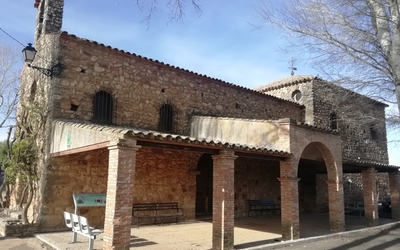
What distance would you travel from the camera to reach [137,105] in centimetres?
1091

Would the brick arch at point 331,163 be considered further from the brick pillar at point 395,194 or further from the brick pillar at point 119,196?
the brick pillar at point 119,196

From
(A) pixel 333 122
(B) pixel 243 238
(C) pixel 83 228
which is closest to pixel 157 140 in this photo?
(C) pixel 83 228

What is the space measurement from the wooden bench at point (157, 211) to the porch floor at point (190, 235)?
1.04 feet

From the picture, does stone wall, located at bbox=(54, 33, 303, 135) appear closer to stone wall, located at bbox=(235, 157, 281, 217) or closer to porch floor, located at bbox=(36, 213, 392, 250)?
stone wall, located at bbox=(235, 157, 281, 217)

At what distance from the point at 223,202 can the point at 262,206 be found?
7.24m

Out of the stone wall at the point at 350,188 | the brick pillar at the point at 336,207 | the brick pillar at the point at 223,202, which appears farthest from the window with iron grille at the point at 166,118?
the stone wall at the point at 350,188

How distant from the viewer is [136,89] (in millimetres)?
10930

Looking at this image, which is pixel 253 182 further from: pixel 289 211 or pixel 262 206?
pixel 289 211

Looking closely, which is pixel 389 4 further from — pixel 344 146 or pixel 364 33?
pixel 344 146

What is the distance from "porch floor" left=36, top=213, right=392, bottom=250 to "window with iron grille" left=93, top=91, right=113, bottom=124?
3.43 meters

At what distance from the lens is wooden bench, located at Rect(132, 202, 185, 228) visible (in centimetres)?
1013

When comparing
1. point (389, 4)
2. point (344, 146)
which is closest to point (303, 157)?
point (389, 4)

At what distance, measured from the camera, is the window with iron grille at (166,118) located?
11.6 meters

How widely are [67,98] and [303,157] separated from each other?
8141 mm
